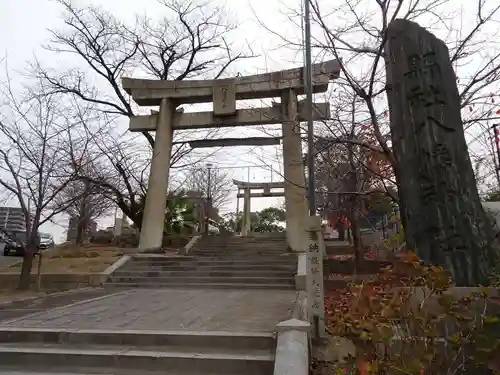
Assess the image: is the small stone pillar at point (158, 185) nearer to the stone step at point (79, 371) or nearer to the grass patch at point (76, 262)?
the grass patch at point (76, 262)

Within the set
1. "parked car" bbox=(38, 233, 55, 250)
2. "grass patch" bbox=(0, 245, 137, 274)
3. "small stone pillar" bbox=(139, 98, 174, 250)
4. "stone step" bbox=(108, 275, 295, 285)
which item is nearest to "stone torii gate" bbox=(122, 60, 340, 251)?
"small stone pillar" bbox=(139, 98, 174, 250)

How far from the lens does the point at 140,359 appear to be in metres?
4.40

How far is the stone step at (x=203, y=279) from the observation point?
1103 cm

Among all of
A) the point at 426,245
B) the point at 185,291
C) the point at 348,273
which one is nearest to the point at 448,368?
the point at 426,245

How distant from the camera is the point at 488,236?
16.7ft

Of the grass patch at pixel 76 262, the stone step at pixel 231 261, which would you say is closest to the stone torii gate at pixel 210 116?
the stone step at pixel 231 261

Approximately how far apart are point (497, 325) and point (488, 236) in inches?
102

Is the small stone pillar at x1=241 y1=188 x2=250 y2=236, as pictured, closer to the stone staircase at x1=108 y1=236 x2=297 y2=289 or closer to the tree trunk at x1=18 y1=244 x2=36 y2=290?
the stone staircase at x1=108 y1=236 x2=297 y2=289

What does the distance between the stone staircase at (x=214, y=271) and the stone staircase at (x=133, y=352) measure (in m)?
5.91

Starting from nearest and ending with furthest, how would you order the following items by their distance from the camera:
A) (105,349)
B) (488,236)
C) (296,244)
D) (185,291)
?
(105,349)
(488,236)
(185,291)
(296,244)

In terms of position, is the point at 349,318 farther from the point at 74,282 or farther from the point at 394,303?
the point at 74,282

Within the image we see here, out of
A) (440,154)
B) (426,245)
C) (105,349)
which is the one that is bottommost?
(105,349)

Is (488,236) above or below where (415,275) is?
above

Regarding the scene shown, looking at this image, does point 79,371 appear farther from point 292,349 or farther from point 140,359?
point 292,349
